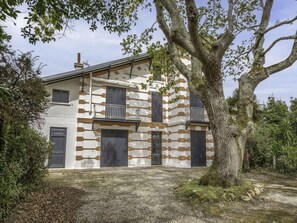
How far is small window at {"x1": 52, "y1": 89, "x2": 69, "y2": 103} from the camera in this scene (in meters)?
13.9

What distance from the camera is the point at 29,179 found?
6199 mm

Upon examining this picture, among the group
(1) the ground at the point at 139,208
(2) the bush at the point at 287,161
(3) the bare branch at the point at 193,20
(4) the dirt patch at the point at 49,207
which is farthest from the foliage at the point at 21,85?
(2) the bush at the point at 287,161

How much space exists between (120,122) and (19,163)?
984 cm

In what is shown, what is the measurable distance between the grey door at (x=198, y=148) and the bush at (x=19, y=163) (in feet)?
36.4

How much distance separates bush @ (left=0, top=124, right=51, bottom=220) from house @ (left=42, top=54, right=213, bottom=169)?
6914 millimetres

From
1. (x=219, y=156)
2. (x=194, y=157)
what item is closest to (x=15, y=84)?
(x=219, y=156)

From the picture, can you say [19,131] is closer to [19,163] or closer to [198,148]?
[19,163]

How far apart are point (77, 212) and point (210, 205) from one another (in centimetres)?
343

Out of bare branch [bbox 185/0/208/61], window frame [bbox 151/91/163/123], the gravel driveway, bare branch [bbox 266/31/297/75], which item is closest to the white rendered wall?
window frame [bbox 151/91/163/123]

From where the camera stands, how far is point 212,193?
240 inches

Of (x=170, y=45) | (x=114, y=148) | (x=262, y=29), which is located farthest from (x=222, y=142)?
(x=114, y=148)

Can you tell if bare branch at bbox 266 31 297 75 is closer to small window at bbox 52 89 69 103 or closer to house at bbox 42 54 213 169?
house at bbox 42 54 213 169

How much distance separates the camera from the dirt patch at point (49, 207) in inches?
181

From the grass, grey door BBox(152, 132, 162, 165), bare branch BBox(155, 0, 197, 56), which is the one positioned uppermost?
bare branch BBox(155, 0, 197, 56)
